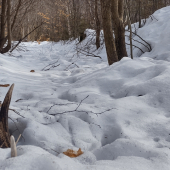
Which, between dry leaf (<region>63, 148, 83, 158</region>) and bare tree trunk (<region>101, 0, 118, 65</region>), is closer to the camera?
dry leaf (<region>63, 148, 83, 158</region>)

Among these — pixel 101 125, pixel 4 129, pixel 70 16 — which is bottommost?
pixel 101 125

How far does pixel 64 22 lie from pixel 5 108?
1411 centimetres

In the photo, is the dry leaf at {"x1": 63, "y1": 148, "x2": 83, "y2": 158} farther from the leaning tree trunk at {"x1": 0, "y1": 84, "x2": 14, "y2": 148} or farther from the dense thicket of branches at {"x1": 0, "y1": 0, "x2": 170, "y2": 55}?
the dense thicket of branches at {"x1": 0, "y1": 0, "x2": 170, "y2": 55}

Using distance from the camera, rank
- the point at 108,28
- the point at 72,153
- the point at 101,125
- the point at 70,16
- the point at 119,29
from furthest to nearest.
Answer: the point at 70,16
the point at 119,29
the point at 108,28
the point at 101,125
the point at 72,153

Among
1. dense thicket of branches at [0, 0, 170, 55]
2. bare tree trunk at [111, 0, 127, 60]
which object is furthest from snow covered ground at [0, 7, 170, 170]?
dense thicket of branches at [0, 0, 170, 55]

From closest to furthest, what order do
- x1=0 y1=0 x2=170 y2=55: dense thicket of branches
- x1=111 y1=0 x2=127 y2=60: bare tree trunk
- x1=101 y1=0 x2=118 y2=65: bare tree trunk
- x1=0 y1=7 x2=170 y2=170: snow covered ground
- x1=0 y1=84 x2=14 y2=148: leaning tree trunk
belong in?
x1=0 y1=7 x2=170 y2=170: snow covered ground < x1=0 y1=84 x2=14 y2=148: leaning tree trunk < x1=101 y1=0 x2=118 y2=65: bare tree trunk < x1=111 y1=0 x2=127 y2=60: bare tree trunk < x1=0 y1=0 x2=170 y2=55: dense thicket of branches

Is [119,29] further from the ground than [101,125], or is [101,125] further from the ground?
[119,29]

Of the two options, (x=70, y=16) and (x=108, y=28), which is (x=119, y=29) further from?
(x=70, y=16)

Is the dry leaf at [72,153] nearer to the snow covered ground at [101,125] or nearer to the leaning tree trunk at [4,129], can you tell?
the snow covered ground at [101,125]

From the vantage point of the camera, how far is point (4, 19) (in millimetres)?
5395

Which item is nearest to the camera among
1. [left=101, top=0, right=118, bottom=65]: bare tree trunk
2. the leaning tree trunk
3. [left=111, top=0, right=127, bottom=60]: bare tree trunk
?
the leaning tree trunk

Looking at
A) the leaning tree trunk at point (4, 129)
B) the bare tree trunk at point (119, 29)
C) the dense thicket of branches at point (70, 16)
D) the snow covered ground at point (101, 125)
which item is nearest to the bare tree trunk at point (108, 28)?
the dense thicket of branches at point (70, 16)

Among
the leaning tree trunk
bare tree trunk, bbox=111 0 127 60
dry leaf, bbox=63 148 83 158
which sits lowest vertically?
dry leaf, bbox=63 148 83 158

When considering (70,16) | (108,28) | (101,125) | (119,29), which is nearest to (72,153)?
(101,125)
